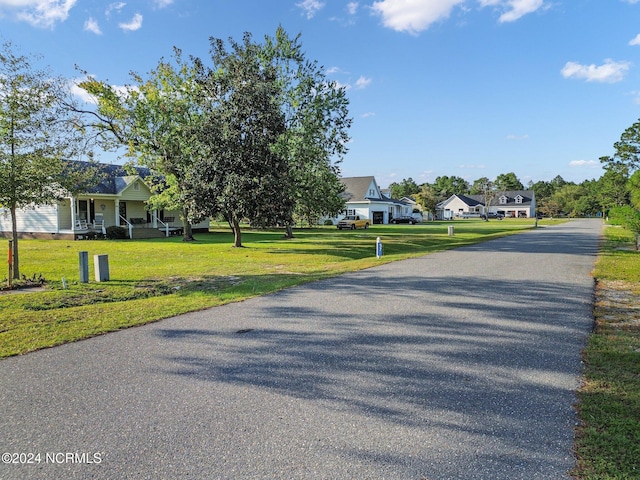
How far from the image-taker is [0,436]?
3.16m

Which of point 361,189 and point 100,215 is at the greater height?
point 361,189

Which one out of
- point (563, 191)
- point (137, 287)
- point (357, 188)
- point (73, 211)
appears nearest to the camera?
point (137, 287)

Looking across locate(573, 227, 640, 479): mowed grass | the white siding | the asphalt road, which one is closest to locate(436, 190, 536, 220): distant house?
the white siding

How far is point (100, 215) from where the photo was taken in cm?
2933

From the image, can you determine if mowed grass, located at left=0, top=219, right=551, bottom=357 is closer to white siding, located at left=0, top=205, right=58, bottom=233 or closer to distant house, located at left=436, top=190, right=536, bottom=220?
white siding, located at left=0, top=205, right=58, bottom=233

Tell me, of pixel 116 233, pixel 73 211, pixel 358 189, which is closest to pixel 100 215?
pixel 116 233

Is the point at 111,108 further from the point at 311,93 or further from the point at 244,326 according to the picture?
the point at 244,326

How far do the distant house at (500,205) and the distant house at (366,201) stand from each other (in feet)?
115

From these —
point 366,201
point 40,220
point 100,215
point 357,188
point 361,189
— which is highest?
point 357,188

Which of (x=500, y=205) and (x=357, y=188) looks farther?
(x=500, y=205)

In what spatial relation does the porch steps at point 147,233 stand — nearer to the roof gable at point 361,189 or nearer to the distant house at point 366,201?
the distant house at point 366,201

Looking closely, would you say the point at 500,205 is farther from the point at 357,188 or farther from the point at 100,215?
the point at 100,215

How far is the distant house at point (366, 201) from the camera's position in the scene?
53719 mm

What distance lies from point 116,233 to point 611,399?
28.7 metres
